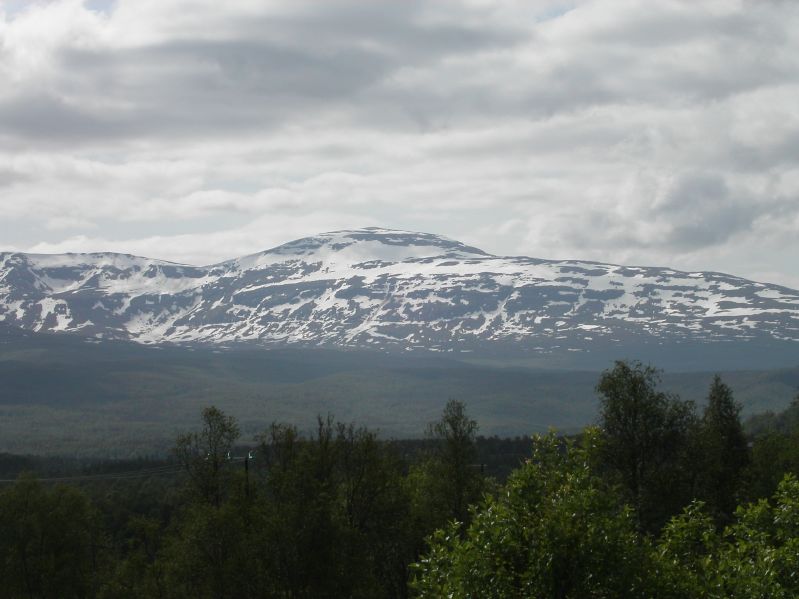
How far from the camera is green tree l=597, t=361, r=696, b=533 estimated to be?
6956cm

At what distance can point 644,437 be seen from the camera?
2808 inches

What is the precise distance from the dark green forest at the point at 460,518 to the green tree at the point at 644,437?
0.12 m

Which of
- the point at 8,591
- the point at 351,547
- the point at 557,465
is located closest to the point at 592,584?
the point at 557,465

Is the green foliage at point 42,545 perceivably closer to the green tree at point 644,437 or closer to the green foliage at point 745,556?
the green tree at point 644,437

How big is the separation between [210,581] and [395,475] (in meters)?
21.5

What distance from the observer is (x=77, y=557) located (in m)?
77.6

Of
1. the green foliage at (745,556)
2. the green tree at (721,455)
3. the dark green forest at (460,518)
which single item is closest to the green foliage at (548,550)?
the dark green forest at (460,518)

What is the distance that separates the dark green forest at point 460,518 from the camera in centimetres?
3216

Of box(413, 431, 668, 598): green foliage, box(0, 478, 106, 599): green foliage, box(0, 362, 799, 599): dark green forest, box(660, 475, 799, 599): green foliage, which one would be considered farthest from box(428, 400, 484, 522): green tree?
box(413, 431, 668, 598): green foliage

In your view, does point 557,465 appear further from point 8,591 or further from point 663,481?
point 8,591

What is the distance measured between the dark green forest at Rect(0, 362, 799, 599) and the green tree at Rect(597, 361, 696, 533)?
121 millimetres

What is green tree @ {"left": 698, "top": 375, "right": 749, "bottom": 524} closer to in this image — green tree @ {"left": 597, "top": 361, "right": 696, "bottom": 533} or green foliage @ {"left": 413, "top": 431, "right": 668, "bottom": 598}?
green tree @ {"left": 597, "top": 361, "right": 696, "bottom": 533}

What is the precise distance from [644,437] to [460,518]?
49.1 feet

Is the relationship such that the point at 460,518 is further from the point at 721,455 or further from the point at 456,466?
the point at 721,455
